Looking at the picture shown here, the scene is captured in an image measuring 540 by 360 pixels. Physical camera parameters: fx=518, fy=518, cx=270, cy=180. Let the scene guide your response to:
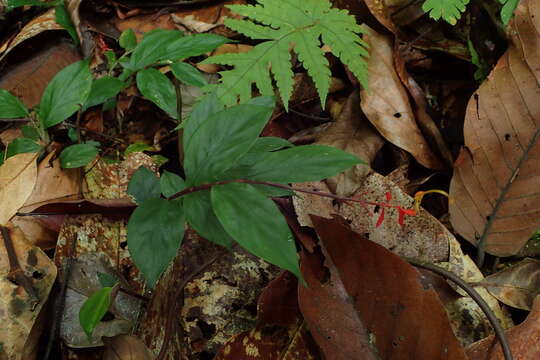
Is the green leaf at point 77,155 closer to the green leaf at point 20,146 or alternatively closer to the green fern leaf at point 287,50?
the green leaf at point 20,146

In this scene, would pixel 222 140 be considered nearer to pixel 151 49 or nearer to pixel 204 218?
pixel 204 218

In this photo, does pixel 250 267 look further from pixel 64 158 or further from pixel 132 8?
pixel 132 8

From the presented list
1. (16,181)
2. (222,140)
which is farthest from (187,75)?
(222,140)

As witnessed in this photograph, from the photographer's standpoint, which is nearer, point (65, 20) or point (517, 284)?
point (517, 284)

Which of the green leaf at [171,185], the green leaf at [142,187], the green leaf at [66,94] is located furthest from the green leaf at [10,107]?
the green leaf at [171,185]

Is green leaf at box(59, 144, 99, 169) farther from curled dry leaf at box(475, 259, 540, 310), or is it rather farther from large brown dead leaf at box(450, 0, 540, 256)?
curled dry leaf at box(475, 259, 540, 310)

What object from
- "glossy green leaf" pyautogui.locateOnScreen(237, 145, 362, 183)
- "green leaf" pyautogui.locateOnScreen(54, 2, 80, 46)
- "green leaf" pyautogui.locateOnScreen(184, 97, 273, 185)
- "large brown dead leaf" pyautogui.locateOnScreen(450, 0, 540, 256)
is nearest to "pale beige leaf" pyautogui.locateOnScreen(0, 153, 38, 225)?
"green leaf" pyautogui.locateOnScreen(54, 2, 80, 46)
